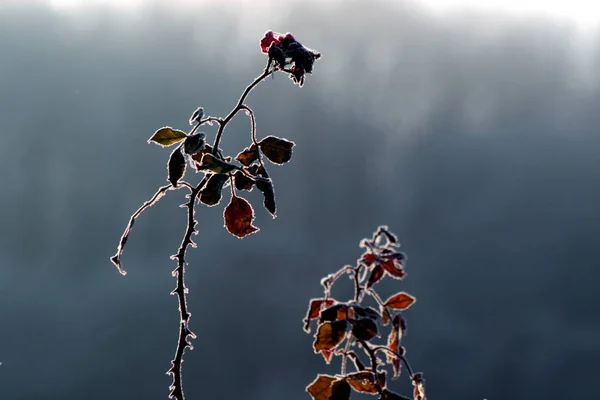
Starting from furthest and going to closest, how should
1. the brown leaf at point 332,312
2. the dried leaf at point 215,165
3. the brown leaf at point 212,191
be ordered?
1. the brown leaf at point 332,312
2. the brown leaf at point 212,191
3. the dried leaf at point 215,165

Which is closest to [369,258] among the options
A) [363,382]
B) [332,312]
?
[332,312]

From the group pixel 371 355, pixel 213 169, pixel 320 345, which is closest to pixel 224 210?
pixel 213 169

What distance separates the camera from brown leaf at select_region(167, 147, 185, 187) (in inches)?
54.4

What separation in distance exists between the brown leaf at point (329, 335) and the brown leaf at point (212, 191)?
0.40 metres

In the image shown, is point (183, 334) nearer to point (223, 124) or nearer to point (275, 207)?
point (275, 207)

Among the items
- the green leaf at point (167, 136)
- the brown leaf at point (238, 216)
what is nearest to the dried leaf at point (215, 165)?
the green leaf at point (167, 136)

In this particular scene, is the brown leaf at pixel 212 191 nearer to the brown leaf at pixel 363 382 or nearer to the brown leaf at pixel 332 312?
the brown leaf at pixel 332 312

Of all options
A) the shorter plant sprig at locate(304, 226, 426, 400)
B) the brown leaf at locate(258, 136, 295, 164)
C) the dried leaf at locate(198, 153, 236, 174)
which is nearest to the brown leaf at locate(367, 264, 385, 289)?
the shorter plant sprig at locate(304, 226, 426, 400)

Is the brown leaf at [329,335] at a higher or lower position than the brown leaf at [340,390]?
higher

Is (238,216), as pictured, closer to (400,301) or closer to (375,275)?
(375,275)

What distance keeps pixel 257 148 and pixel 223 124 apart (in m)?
0.21

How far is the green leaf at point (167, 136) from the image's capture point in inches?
57.9

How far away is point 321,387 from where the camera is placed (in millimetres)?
1553

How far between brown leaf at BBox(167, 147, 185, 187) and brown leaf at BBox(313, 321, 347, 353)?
505 millimetres
